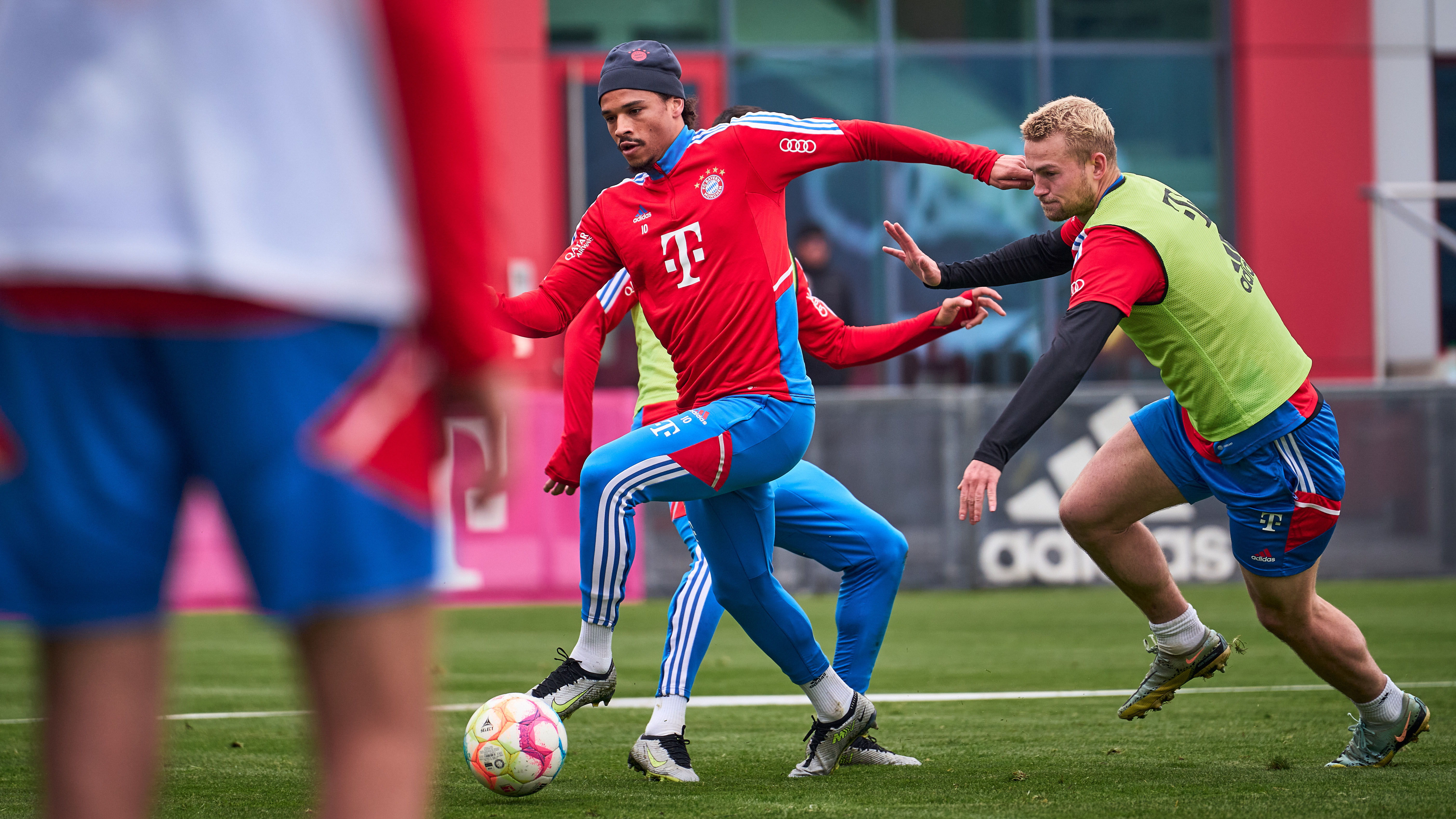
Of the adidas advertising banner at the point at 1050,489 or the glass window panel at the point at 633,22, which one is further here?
the glass window panel at the point at 633,22

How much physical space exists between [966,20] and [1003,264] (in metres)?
12.7

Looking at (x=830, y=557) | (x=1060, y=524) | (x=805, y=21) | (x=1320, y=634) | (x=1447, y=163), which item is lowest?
(x=1060, y=524)

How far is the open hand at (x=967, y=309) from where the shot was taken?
17.7ft

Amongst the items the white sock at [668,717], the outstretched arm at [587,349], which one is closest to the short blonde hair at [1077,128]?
the outstretched arm at [587,349]

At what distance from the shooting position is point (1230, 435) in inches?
198

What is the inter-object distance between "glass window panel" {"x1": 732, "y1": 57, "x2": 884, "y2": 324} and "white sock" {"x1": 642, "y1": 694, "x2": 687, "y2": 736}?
1223 cm

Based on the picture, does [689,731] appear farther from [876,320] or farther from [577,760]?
[876,320]

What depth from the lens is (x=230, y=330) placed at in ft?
5.41

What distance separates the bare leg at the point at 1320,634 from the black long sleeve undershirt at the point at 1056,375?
0.92m

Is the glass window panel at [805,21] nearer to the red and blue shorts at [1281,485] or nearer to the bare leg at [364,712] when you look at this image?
the red and blue shorts at [1281,485]

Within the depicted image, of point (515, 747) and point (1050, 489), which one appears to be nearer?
point (515, 747)

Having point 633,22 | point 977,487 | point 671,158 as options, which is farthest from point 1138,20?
point 977,487

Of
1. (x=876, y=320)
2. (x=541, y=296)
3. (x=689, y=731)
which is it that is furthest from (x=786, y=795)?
(x=876, y=320)

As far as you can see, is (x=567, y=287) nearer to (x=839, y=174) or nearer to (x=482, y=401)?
(x=482, y=401)
